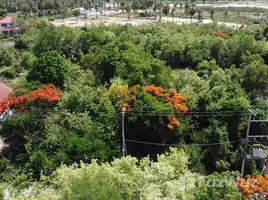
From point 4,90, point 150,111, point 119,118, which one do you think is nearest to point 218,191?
point 150,111

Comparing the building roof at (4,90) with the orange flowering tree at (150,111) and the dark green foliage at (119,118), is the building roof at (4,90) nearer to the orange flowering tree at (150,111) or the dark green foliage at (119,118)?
the dark green foliage at (119,118)

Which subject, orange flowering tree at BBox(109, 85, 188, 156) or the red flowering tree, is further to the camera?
Answer: the red flowering tree

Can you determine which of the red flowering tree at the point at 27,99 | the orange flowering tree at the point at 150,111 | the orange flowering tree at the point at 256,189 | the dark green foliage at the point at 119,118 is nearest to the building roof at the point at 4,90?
the dark green foliage at the point at 119,118

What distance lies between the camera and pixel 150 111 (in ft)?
68.4

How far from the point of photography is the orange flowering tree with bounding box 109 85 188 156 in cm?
2098

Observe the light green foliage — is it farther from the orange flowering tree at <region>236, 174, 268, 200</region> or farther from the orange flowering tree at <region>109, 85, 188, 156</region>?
the orange flowering tree at <region>109, 85, 188, 156</region>

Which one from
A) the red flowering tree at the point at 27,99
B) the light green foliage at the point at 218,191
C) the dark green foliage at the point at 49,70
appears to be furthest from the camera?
the dark green foliage at the point at 49,70

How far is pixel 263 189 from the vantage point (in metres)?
14.7

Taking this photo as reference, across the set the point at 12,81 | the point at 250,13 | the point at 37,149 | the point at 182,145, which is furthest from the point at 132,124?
the point at 250,13

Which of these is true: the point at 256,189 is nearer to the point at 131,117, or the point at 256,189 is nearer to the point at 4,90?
the point at 131,117

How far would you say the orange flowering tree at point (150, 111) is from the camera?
68.8 feet

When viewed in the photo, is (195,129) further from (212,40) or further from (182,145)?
(212,40)

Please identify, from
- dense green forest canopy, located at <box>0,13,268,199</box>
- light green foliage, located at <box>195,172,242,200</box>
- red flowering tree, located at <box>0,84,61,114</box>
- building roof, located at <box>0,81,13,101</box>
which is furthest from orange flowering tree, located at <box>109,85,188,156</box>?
building roof, located at <box>0,81,13,101</box>

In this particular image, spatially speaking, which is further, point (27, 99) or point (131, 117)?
point (27, 99)
